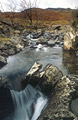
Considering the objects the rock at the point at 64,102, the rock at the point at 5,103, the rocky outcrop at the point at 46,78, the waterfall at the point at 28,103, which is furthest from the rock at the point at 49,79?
the rock at the point at 5,103

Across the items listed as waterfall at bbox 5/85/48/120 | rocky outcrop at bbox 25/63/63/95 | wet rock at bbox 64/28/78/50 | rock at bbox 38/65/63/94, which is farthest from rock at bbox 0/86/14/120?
wet rock at bbox 64/28/78/50

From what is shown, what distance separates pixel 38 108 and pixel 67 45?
10.0 m

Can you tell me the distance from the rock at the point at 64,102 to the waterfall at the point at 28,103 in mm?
1018

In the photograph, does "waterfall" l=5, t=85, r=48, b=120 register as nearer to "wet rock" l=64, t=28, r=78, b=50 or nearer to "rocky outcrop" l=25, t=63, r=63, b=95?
"rocky outcrop" l=25, t=63, r=63, b=95

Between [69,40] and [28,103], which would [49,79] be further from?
[69,40]

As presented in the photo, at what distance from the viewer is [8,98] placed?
23.0 ft

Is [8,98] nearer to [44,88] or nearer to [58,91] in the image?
[44,88]

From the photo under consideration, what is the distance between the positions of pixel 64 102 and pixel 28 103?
2.34 m

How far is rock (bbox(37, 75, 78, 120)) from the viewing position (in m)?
5.09

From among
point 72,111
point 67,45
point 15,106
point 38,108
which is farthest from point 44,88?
point 67,45

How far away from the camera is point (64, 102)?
5875 millimetres

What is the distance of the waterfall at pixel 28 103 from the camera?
22.4 feet

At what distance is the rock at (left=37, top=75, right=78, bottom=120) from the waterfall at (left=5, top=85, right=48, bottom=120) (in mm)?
1018

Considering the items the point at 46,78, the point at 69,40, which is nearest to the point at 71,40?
the point at 69,40
